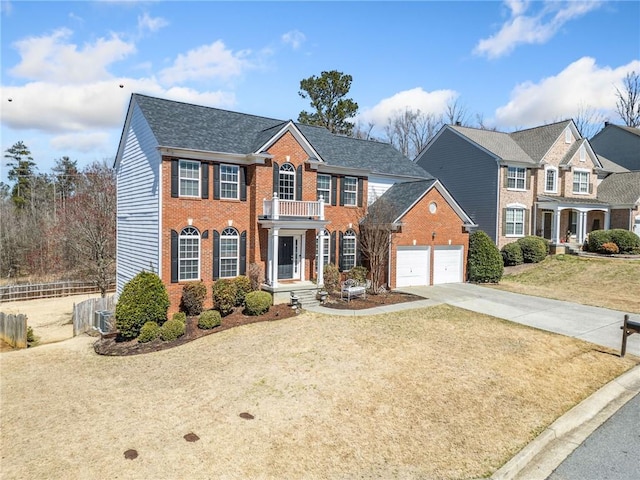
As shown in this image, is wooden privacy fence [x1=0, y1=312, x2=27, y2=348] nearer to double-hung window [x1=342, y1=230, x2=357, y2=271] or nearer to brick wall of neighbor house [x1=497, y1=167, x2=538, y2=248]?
double-hung window [x1=342, y1=230, x2=357, y2=271]

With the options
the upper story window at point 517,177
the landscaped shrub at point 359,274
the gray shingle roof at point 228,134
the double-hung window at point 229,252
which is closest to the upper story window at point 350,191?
the gray shingle roof at point 228,134

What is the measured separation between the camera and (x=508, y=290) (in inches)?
849

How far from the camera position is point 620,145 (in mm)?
39875

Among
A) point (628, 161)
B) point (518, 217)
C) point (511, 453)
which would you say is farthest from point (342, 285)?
point (628, 161)

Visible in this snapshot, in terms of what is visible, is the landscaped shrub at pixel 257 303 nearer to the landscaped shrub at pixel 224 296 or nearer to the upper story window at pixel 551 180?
the landscaped shrub at pixel 224 296

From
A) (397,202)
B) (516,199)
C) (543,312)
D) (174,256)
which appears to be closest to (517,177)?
(516,199)

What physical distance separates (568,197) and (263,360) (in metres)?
30.1

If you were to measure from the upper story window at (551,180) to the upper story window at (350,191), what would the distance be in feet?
58.7

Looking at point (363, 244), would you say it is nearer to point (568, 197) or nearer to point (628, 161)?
point (568, 197)

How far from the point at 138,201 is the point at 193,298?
5.90 meters

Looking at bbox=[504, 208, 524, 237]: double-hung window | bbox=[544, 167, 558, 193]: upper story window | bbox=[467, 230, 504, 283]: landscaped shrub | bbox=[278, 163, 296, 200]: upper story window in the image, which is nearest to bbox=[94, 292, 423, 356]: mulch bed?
bbox=[278, 163, 296, 200]: upper story window

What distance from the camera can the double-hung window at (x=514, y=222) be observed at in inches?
1169

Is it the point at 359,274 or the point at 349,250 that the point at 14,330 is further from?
the point at 349,250

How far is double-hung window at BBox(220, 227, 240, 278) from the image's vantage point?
18188 mm
